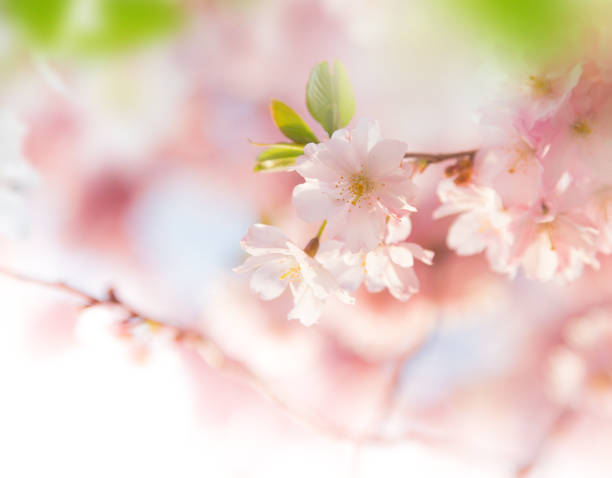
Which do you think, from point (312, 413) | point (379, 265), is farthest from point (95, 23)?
point (312, 413)

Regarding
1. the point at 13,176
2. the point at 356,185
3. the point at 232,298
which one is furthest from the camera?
the point at 232,298

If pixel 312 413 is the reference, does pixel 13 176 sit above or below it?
above

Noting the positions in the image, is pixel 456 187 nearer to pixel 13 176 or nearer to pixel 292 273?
pixel 292 273

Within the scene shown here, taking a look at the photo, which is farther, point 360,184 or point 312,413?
point 312,413

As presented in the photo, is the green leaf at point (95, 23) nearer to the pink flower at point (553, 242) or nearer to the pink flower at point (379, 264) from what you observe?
the pink flower at point (379, 264)

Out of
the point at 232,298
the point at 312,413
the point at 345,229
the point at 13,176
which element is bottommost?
the point at 312,413

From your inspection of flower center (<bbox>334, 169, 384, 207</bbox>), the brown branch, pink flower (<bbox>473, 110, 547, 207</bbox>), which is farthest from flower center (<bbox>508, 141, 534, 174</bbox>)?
the brown branch

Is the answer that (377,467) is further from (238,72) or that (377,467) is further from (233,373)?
(238,72)

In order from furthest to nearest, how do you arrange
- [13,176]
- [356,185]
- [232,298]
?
[232,298] < [13,176] < [356,185]
